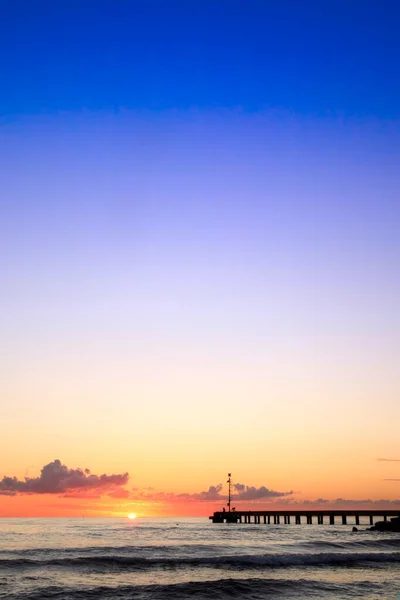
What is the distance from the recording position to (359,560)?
2055 inches

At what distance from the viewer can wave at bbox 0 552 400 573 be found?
46.2 metres

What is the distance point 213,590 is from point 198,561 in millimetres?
16447

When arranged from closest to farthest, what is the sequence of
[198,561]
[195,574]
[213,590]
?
[213,590] < [195,574] < [198,561]

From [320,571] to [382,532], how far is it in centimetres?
5833

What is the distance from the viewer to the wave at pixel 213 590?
3244 centimetres

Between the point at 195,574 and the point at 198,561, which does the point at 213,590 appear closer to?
the point at 195,574

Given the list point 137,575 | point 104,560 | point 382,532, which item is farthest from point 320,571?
point 382,532

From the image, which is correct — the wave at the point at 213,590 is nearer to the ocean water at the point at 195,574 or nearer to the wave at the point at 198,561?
the ocean water at the point at 195,574

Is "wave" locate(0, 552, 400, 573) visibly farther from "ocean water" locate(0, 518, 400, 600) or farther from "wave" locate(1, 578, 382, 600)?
"wave" locate(1, 578, 382, 600)

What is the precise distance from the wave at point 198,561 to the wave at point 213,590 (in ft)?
33.3

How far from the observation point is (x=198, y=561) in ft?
163

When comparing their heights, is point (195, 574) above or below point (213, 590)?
below

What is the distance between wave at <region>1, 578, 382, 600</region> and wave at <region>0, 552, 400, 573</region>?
33.3 feet

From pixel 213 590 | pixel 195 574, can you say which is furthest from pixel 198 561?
pixel 213 590
